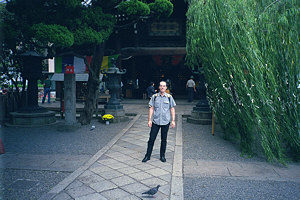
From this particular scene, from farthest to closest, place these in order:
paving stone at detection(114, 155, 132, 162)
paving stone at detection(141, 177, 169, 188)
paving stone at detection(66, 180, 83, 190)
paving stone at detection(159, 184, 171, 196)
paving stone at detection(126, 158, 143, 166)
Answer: paving stone at detection(114, 155, 132, 162) → paving stone at detection(126, 158, 143, 166) → paving stone at detection(141, 177, 169, 188) → paving stone at detection(66, 180, 83, 190) → paving stone at detection(159, 184, 171, 196)

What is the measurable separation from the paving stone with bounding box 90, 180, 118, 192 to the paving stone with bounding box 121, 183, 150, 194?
0.68ft

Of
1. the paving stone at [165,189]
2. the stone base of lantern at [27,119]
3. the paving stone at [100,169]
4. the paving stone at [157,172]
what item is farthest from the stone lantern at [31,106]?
the paving stone at [165,189]

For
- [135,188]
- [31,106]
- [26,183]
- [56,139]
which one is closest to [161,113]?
[135,188]

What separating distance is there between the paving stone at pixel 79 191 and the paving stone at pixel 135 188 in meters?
0.52

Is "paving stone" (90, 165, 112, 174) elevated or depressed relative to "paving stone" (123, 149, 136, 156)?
depressed

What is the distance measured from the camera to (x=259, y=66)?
4.71 metres

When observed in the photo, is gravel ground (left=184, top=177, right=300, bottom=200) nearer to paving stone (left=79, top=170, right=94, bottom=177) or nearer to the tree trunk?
paving stone (left=79, top=170, right=94, bottom=177)

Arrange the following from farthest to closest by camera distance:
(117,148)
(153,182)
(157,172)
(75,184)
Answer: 1. (117,148)
2. (157,172)
3. (153,182)
4. (75,184)

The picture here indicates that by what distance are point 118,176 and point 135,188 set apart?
22.1 inches

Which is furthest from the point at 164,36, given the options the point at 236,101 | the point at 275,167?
the point at 275,167

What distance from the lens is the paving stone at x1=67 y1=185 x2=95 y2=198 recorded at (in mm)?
3332

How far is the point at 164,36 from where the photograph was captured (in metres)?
16.5

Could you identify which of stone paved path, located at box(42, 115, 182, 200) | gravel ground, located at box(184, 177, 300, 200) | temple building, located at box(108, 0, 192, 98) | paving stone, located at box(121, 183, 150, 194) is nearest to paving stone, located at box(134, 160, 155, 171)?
stone paved path, located at box(42, 115, 182, 200)

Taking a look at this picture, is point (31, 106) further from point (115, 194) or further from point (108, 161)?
point (115, 194)
